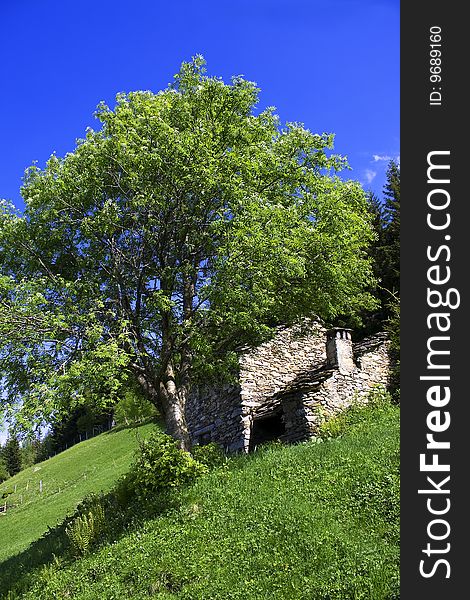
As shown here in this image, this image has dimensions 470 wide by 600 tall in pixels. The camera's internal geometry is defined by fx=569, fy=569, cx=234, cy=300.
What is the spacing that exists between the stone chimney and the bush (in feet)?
25.7

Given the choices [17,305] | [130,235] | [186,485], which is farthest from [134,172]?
[186,485]

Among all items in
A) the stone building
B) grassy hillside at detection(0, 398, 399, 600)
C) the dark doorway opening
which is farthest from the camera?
the dark doorway opening

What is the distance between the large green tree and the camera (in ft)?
50.3

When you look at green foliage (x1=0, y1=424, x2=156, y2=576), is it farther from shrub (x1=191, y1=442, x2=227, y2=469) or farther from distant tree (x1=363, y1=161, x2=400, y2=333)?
distant tree (x1=363, y1=161, x2=400, y2=333)

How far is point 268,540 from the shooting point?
10.9 m

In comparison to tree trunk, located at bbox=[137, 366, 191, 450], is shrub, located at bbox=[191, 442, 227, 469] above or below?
below

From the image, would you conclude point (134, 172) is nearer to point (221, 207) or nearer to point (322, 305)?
point (221, 207)

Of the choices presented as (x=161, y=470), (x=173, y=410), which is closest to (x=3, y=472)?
(x=173, y=410)

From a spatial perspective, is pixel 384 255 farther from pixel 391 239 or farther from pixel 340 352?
pixel 340 352

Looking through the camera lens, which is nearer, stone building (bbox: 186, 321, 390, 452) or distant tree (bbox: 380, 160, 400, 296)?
stone building (bbox: 186, 321, 390, 452)

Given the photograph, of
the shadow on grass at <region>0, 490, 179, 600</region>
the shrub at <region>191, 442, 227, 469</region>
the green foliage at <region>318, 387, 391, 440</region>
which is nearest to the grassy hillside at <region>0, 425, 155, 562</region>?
the shrub at <region>191, 442, 227, 469</region>

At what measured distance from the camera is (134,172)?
16250 millimetres

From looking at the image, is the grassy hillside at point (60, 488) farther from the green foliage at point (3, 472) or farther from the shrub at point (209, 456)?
the green foliage at point (3, 472)

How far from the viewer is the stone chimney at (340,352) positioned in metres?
21.6
